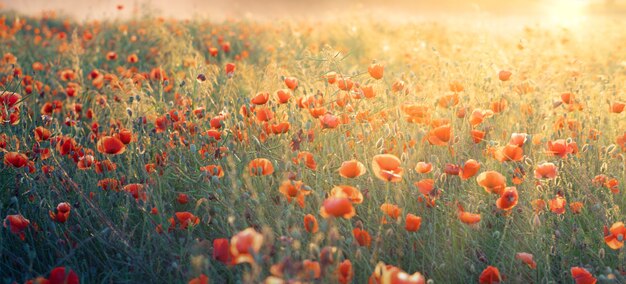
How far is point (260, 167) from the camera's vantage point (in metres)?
1.73

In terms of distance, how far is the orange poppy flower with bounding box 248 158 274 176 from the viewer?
172cm

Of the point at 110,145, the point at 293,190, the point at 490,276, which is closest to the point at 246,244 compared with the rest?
the point at 293,190

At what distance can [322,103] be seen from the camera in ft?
7.78

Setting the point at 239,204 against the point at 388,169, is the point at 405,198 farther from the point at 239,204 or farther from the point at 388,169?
the point at 239,204

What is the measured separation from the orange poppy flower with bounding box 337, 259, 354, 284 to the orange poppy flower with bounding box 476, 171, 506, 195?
56 centimetres

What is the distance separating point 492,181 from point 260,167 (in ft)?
2.36

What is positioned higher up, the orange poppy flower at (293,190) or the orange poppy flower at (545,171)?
the orange poppy flower at (545,171)

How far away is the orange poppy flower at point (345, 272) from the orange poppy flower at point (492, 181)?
56 cm

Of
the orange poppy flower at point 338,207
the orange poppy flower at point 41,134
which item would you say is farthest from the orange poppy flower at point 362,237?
the orange poppy flower at point 41,134

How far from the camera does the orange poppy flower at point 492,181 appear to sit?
1616mm

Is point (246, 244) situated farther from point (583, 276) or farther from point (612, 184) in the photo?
point (612, 184)

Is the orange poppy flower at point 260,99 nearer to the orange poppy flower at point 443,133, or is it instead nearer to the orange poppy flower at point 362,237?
the orange poppy flower at point 443,133

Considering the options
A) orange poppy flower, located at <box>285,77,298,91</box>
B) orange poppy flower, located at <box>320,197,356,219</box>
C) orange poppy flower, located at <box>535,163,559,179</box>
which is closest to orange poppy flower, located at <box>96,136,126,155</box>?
orange poppy flower, located at <box>285,77,298,91</box>

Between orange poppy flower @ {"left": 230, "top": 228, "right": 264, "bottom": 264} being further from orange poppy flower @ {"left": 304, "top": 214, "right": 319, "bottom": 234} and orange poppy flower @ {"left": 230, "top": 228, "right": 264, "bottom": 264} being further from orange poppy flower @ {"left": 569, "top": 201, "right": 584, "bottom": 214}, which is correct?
orange poppy flower @ {"left": 569, "top": 201, "right": 584, "bottom": 214}
